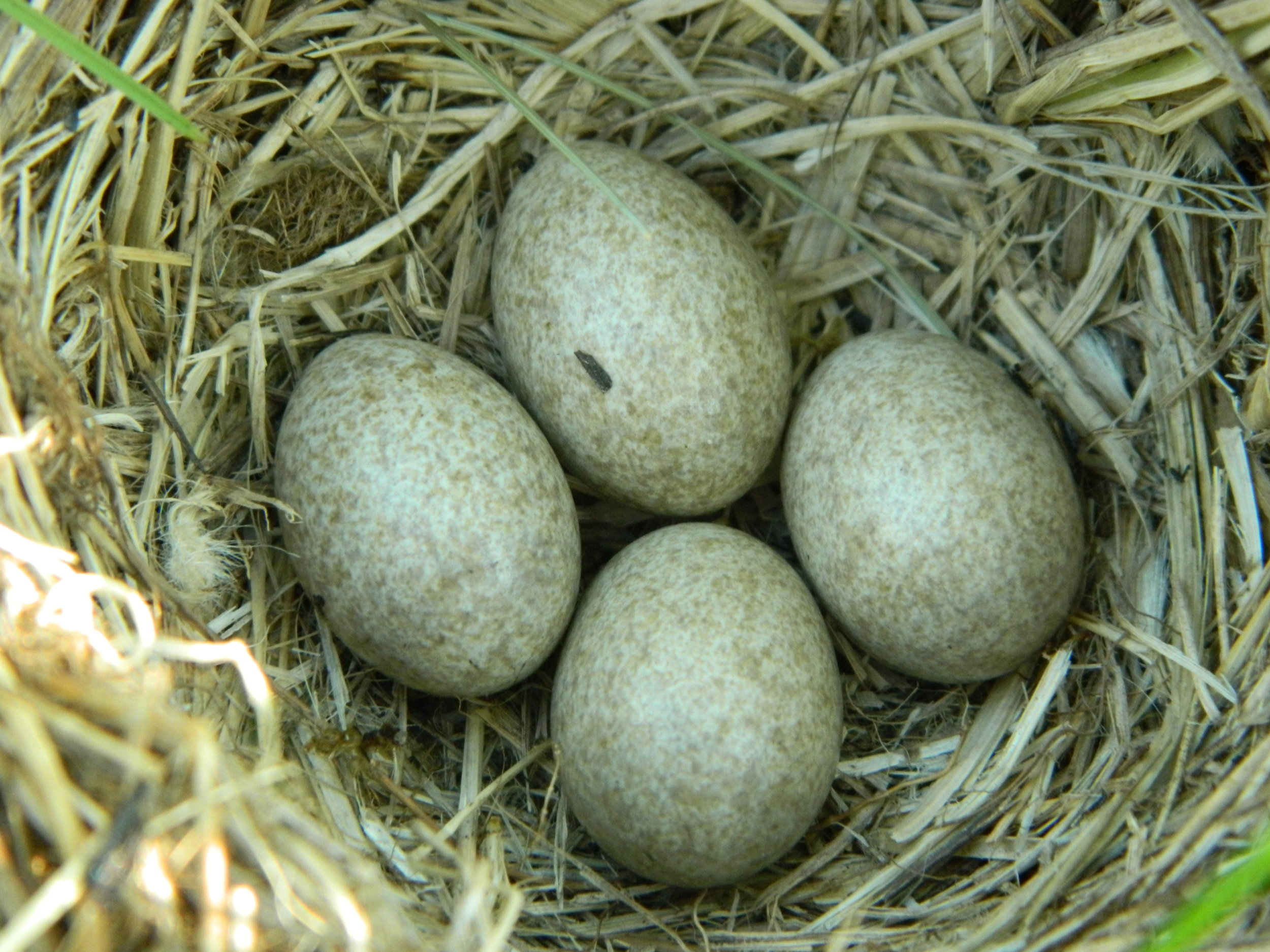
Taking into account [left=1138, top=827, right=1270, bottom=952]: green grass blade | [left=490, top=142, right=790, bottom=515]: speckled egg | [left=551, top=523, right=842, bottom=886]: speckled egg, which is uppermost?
[left=490, top=142, right=790, bottom=515]: speckled egg

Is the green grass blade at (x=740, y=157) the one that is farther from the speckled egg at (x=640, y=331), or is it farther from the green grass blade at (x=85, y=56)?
the green grass blade at (x=85, y=56)

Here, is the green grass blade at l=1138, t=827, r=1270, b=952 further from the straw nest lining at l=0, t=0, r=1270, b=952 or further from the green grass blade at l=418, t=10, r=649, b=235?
the green grass blade at l=418, t=10, r=649, b=235

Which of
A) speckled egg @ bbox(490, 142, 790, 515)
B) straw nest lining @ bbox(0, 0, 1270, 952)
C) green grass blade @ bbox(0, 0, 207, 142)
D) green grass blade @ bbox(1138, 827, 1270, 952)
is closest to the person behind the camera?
green grass blade @ bbox(1138, 827, 1270, 952)

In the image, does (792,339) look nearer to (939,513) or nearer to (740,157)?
(740,157)

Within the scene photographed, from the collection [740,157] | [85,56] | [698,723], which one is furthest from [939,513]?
[85,56]

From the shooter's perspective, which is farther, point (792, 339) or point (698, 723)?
point (792, 339)

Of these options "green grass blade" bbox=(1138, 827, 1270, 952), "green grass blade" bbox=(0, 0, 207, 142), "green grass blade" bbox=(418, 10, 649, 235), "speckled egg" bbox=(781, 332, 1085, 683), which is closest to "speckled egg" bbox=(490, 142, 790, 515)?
"green grass blade" bbox=(418, 10, 649, 235)
